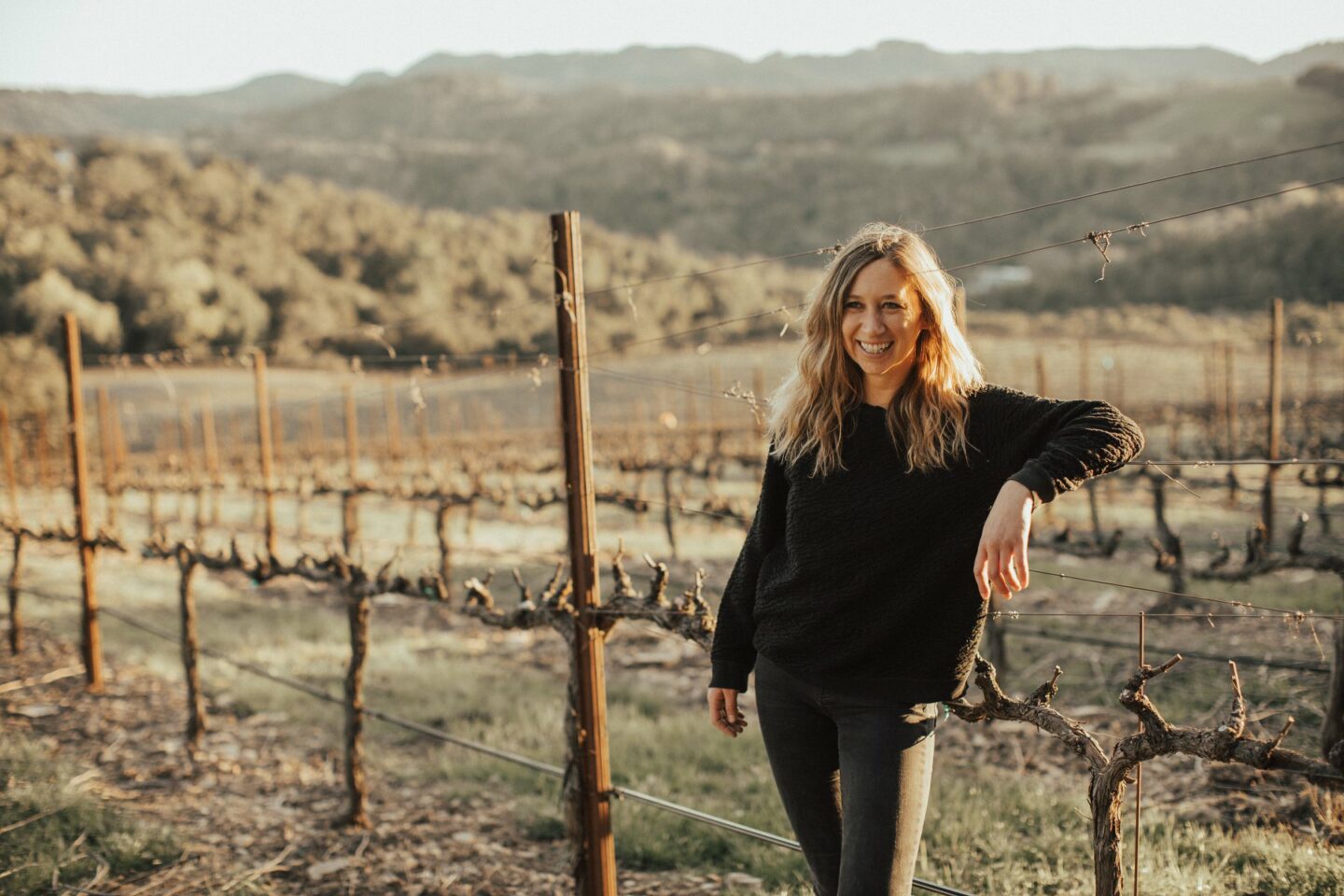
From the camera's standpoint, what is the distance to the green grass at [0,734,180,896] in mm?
4020

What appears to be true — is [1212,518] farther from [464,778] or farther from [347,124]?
[347,124]

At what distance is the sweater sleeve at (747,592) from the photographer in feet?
7.26

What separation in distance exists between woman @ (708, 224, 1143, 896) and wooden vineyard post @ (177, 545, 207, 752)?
4669mm

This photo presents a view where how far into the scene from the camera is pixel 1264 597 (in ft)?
25.2

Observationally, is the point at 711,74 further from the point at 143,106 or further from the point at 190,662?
the point at 190,662

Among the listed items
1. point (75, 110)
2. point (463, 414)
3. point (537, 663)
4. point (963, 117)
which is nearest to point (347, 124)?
point (75, 110)

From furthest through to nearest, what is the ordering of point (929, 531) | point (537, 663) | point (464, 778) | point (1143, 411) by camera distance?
1. point (1143, 411)
2. point (537, 663)
3. point (464, 778)
4. point (929, 531)

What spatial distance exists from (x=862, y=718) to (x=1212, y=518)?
12260mm

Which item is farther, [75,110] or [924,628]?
[75,110]

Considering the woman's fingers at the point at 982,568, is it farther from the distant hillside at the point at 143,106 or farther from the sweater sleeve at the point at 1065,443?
the distant hillside at the point at 143,106

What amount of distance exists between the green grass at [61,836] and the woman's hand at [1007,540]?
12.9 ft

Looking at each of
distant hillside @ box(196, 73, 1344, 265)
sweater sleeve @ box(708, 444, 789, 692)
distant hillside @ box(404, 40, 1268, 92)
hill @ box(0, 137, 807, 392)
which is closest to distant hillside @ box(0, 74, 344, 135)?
hill @ box(0, 137, 807, 392)

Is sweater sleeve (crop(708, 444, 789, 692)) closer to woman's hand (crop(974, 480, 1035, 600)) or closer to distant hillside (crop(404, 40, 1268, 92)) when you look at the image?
woman's hand (crop(974, 480, 1035, 600))

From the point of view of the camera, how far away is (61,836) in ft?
14.0
